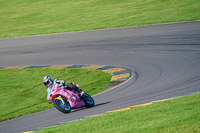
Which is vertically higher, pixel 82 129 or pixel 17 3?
pixel 82 129

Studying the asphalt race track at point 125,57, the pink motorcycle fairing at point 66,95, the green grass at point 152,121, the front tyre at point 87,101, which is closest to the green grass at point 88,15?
the asphalt race track at point 125,57

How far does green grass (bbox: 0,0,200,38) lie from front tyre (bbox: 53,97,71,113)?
641 inches

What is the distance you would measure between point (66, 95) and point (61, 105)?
32cm

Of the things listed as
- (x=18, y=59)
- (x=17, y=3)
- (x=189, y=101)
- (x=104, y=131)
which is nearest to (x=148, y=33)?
(x=18, y=59)

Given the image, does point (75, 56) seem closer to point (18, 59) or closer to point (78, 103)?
point (18, 59)

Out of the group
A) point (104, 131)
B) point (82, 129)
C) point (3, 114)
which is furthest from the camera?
point (3, 114)

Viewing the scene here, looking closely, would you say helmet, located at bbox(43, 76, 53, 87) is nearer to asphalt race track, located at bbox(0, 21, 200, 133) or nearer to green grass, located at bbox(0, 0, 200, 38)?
asphalt race track, located at bbox(0, 21, 200, 133)

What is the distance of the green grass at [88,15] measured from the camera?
29.8 meters

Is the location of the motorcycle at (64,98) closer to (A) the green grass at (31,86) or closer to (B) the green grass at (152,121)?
(A) the green grass at (31,86)

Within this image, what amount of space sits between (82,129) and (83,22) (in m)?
24.0

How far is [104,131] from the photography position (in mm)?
8305

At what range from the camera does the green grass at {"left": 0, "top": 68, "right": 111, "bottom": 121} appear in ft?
48.1

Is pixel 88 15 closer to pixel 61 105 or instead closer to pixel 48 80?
pixel 48 80

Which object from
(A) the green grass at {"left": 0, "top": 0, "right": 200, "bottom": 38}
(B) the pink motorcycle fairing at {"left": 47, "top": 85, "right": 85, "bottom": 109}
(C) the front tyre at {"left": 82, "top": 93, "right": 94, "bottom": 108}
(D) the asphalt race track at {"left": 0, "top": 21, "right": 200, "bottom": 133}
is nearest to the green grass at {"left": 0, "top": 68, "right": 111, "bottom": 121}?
(D) the asphalt race track at {"left": 0, "top": 21, "right": 200, "bottom": 133}
